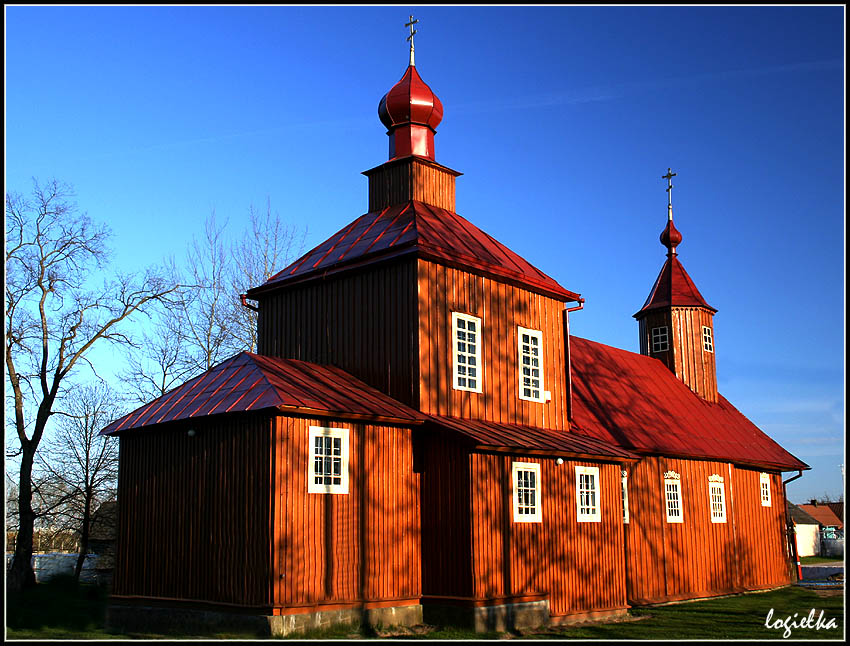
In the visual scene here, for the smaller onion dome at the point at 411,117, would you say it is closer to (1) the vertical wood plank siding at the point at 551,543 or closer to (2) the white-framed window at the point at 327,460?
(1) the vertical wood plank siding at the point at 551,543

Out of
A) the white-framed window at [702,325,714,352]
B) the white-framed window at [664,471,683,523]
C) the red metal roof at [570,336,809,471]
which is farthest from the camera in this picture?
the white-framed window at [702,325,714,352]

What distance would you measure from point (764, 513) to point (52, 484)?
23.5 meters

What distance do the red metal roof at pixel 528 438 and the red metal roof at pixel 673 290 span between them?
42.3 ft

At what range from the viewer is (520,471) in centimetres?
1819

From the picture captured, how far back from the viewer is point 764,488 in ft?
98.5

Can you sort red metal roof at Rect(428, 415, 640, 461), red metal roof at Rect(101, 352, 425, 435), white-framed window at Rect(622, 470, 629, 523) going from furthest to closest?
white-framed window at Rect(622, 470, 629, 523) → red metal roof at Rect(428, 415, 640, 461) → red metal roof at Rect(101, 352, 425, 435)

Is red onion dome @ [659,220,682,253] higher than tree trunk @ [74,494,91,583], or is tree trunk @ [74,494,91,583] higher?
red onion dome @ [659,220,682,253]

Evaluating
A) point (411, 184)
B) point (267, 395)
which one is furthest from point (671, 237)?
point (267, 395)

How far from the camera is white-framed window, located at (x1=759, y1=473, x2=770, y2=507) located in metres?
29.7

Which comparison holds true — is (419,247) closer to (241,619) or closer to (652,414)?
(241,619)

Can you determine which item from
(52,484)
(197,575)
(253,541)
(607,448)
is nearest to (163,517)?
(197,575)

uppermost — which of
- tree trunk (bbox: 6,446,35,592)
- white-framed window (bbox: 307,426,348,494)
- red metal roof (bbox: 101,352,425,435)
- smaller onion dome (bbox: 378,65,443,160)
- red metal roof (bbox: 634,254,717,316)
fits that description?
smaller onion dome (bbox: 378,65,443,160)

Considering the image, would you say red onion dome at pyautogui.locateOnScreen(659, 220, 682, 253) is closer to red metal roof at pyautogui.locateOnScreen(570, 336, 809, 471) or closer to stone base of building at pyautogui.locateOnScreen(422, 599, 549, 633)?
red metal roof at pyautogui.locateOnScreen(570, 336, 809, 471)

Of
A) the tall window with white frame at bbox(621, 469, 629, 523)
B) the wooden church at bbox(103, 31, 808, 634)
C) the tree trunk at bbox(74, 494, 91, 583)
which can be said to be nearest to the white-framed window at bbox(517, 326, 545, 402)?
the wooden church at bbox(103, 31, 808, 634)
